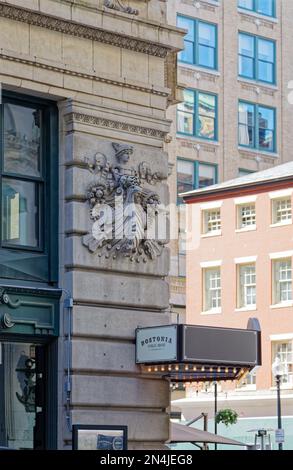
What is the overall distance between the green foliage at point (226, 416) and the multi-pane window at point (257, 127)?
1897 cm

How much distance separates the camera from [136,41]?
2369cm

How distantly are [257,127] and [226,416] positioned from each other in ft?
70.6

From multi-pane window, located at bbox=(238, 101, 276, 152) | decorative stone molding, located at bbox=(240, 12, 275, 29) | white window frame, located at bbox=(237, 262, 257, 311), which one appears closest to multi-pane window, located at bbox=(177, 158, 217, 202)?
multi-pane window, located at bbox=(238, 101, 276, 152)

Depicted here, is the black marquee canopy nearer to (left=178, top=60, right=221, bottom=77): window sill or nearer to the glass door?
the glass door

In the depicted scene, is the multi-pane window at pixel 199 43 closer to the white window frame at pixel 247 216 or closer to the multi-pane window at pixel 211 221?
the multi-pane window at pixel 211 221

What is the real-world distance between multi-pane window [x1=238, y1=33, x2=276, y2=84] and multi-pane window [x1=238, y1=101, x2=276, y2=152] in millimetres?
1792

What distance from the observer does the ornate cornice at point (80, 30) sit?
21.8m

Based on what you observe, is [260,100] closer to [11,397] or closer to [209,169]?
[209,169]

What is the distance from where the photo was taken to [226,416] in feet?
207

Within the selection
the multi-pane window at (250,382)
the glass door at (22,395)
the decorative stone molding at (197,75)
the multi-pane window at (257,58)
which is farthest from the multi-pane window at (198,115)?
the glass door at (22,395)

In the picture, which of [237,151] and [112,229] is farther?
[237,151]

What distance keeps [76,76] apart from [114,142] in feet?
4.38

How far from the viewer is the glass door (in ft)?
71.7
